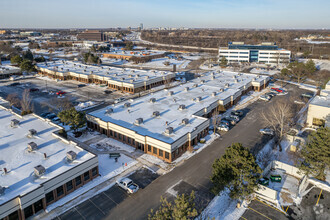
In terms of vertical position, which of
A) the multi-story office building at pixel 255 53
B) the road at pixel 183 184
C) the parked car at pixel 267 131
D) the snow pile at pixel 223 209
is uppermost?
the multi-story office building at pixel 255 53

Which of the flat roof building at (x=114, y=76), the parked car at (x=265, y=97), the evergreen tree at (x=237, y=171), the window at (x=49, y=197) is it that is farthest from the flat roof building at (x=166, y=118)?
the flat roof building at (x=114, y=76)

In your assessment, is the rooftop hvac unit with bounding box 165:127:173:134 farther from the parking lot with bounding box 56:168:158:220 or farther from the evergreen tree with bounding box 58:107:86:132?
the evergreen tree with bounding box 58:107:86:132

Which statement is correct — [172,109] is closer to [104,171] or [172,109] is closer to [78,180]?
[104,171]

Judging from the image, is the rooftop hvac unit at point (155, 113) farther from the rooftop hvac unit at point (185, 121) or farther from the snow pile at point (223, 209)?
the snow pile at point (223, 209)

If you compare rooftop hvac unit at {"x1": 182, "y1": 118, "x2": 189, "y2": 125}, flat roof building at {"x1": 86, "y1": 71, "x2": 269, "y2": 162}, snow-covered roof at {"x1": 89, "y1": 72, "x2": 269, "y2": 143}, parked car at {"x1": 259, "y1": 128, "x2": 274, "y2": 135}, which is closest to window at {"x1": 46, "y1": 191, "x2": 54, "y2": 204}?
flat roof building at {"x1": 86, "y1": 71, "x2": 269, "y2": 162}

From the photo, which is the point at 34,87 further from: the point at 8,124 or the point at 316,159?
the point at 316,159

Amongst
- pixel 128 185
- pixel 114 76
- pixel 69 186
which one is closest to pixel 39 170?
pixel 69 186
